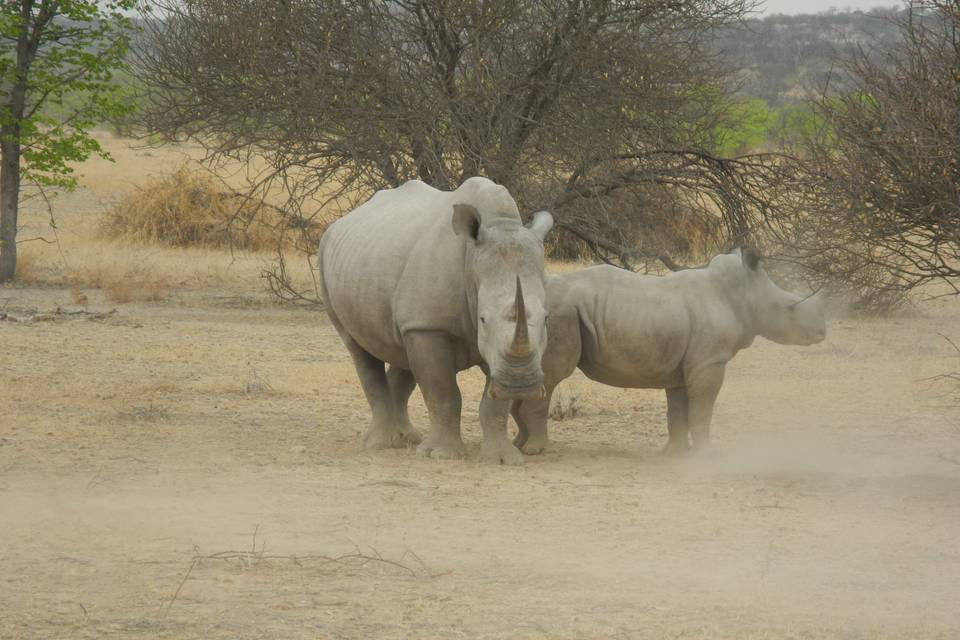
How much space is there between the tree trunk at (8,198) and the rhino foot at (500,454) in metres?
12.1

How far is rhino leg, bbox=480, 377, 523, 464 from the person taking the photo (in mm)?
8617

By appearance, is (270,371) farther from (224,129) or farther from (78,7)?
(78,7)

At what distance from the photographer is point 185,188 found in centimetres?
2448

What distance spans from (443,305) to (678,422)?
168 centimetres

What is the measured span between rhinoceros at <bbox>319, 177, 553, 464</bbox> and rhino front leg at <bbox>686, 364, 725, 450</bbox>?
1.13m

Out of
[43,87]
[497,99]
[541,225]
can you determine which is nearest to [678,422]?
[541,225]

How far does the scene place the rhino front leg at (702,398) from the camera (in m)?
8.88

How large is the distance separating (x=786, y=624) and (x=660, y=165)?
1148 centimetres

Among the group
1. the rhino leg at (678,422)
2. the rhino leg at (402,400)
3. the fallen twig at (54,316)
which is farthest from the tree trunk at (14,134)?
the rhino leg at (678,422)

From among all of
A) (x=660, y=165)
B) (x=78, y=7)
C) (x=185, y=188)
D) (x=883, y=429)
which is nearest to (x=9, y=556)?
(x=883, y=429)

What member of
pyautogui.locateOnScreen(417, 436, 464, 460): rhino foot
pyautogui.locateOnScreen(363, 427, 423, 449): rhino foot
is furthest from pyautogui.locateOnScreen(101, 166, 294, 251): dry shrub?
pyautogui.locateOnScreen(417, 436, 464, 460): rhino foot

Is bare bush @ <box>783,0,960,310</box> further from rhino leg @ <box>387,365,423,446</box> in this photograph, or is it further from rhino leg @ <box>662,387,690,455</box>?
rhino leg @ <box>387,365,423,446</box>

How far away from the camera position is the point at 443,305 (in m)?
8.59

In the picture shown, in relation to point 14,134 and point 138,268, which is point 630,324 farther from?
point 138,268
